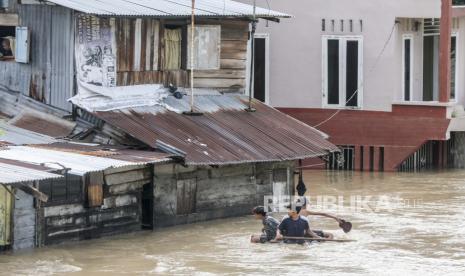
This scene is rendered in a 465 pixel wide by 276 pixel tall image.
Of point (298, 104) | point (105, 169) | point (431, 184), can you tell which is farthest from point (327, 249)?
point (298, 104)

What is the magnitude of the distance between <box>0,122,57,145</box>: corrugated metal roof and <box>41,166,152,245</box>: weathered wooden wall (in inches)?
68.1

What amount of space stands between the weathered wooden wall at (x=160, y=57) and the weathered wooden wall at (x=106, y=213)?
8.90 feet

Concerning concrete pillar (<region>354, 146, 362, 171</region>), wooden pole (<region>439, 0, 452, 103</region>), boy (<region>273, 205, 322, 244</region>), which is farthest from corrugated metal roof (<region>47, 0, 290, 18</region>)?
wooden pole (<region>439, 0, 452, 103</region>)

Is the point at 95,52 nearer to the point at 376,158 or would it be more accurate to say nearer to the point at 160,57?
the point at 160,57

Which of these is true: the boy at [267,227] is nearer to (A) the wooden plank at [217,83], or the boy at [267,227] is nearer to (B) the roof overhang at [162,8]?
(B) the roof overhang at [162,8]

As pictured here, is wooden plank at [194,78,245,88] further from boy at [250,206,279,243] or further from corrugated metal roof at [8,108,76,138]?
boy at [250,206,279,243]

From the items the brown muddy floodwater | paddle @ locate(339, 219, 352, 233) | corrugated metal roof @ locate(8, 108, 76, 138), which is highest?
corrugated metal roof @ locate(8, 108, 76, 138)

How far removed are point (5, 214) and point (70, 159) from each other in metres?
1.44

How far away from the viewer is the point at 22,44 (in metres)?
21.6

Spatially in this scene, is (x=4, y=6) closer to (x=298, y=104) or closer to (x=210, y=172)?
(x=210, y=172)

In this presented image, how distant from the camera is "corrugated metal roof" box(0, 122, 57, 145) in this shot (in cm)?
1995

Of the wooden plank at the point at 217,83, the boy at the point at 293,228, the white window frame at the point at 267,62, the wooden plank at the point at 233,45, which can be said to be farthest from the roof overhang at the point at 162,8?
the boy at the point at 293,228

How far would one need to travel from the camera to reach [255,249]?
18.9 meters

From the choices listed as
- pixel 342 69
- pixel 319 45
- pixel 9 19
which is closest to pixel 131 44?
pixel 9 19
